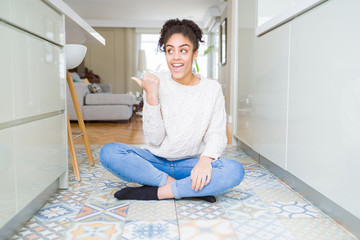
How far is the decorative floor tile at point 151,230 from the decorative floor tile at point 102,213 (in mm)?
85

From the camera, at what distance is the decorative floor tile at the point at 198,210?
1295 mm

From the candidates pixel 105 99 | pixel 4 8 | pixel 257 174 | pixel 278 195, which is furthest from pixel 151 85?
pixel 105 99

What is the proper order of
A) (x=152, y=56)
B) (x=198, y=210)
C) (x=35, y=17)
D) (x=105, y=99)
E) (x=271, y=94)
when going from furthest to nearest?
(x=152, y=56) → (x=105, y=99) → (x=271, y=94) → (x=198, y=210) → (x=35, y=17)

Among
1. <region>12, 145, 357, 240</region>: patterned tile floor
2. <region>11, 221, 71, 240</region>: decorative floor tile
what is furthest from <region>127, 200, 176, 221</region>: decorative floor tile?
<region>11, 221, 71, 240</region>: decorative floor tile

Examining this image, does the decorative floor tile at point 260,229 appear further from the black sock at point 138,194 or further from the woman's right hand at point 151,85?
the woman's right hand at point 151,85

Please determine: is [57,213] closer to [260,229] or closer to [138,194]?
[138,194]

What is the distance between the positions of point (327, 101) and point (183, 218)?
0.73 m

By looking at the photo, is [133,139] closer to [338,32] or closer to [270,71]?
[270,71]

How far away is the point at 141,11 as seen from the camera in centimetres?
779

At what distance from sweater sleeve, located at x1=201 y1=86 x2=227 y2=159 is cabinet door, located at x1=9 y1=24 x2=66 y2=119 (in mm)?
729

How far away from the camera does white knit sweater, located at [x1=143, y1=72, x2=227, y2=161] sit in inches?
59.2

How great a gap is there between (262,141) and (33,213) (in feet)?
4.54

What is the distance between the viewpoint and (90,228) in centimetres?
118

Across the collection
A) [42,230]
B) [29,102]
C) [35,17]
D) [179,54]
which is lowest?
[42,230]
